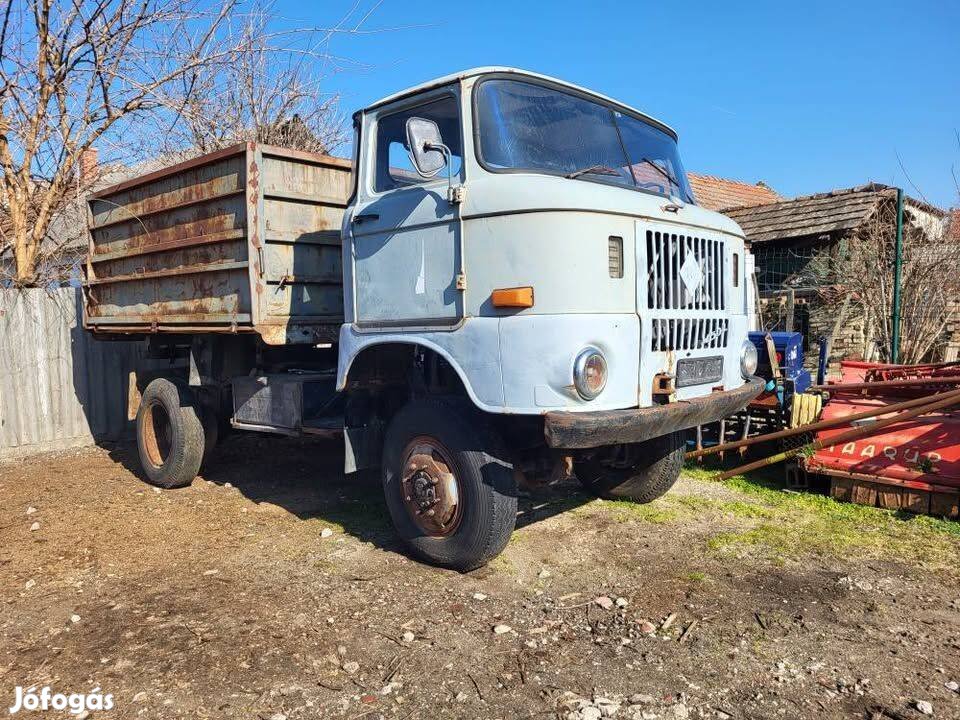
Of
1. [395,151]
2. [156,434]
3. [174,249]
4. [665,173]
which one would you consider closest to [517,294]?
[395,151]

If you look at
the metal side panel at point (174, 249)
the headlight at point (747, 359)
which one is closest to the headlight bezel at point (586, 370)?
the headlight at point (747, 359)

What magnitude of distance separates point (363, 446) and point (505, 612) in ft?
4.90

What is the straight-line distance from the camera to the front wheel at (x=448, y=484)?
399cm

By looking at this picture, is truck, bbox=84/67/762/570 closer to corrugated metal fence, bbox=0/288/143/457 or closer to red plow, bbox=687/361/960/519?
red plow, bbox=687/361/960/519

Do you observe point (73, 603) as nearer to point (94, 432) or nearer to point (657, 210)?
point (657, 210)

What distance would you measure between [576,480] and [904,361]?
5881 millimetres

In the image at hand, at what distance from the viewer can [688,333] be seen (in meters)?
4.17

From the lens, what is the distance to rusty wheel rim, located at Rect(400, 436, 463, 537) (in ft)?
13.6

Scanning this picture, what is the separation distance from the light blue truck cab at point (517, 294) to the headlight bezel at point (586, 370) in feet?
0.03

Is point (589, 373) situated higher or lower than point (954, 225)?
lower

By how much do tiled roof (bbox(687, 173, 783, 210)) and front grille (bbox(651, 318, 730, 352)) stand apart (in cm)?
1429

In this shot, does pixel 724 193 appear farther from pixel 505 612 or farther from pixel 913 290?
pixel 505 612

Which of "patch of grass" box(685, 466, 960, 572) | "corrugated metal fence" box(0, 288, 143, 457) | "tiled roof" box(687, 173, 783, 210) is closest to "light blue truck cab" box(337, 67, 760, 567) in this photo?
"patch of grass" box(685, 466, 960, 572)

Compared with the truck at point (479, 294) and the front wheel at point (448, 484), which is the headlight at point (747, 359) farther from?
the front wheel at point (448, 484)
